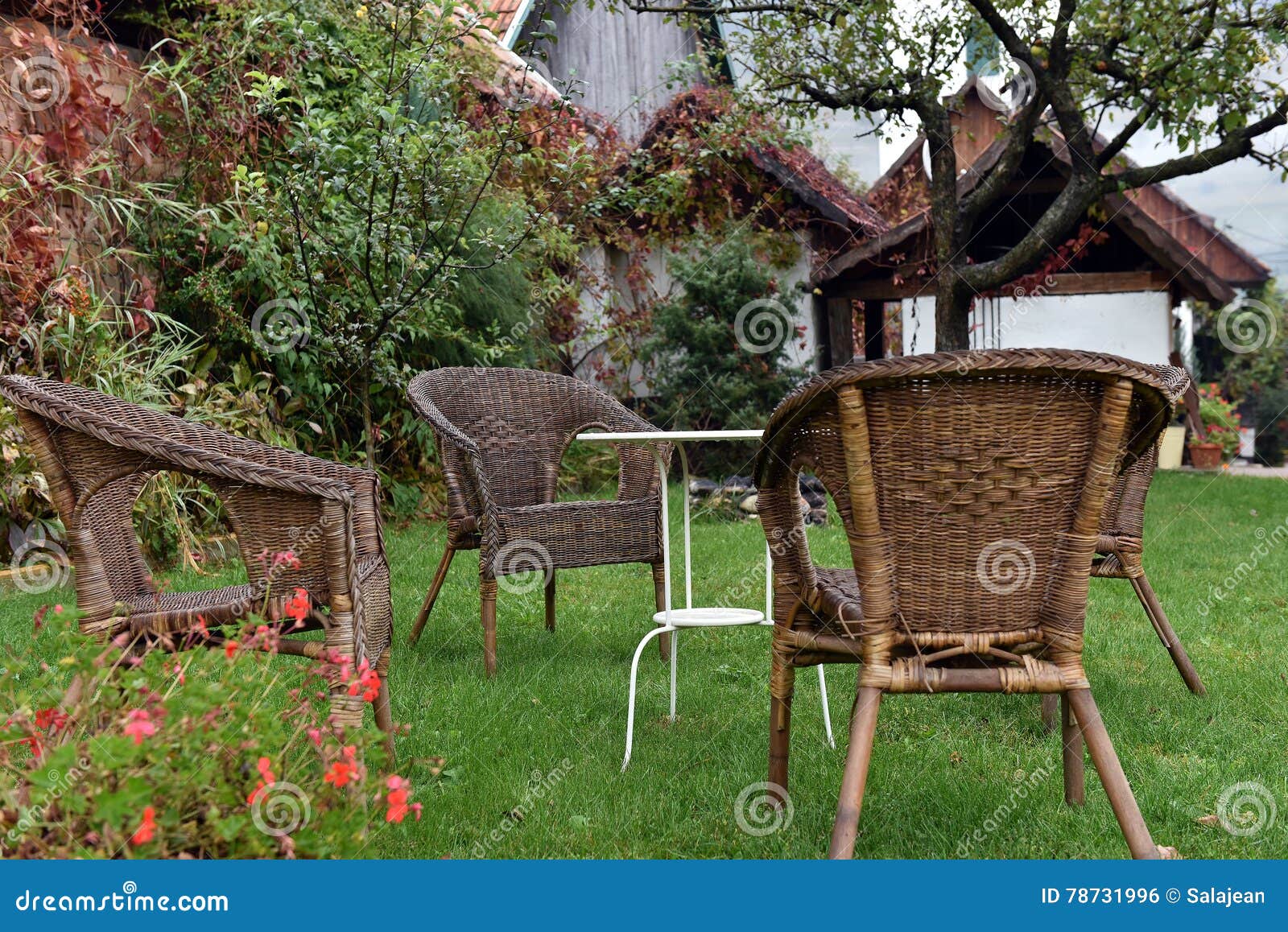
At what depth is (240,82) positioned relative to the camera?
6.39 meters

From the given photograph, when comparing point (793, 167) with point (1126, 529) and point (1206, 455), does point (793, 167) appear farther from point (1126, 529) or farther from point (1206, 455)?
point (1126, 529)

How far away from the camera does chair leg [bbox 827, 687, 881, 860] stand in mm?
1898

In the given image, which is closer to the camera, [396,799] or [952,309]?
[396,799]

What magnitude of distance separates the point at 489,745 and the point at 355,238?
3.57 metres

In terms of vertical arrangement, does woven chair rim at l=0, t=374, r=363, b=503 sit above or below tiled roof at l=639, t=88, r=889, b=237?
below

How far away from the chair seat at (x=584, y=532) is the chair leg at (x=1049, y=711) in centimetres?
139

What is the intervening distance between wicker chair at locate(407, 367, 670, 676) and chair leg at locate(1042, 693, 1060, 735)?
50.0 inches

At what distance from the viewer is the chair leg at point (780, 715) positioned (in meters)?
2.43

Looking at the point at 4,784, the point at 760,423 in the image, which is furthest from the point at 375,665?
the point at 760,423

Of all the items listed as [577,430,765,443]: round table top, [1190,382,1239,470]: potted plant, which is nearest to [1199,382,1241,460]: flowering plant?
[1190,382,1239,470]: potted plant

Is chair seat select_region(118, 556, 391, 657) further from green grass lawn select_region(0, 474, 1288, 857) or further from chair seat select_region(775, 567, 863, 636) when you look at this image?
chair seat select_region(775, 567, 863, 636)

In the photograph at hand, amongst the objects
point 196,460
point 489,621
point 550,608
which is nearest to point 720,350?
point 550,608

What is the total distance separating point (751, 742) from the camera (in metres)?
3.12

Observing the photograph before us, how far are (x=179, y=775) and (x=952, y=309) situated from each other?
8484 mm
